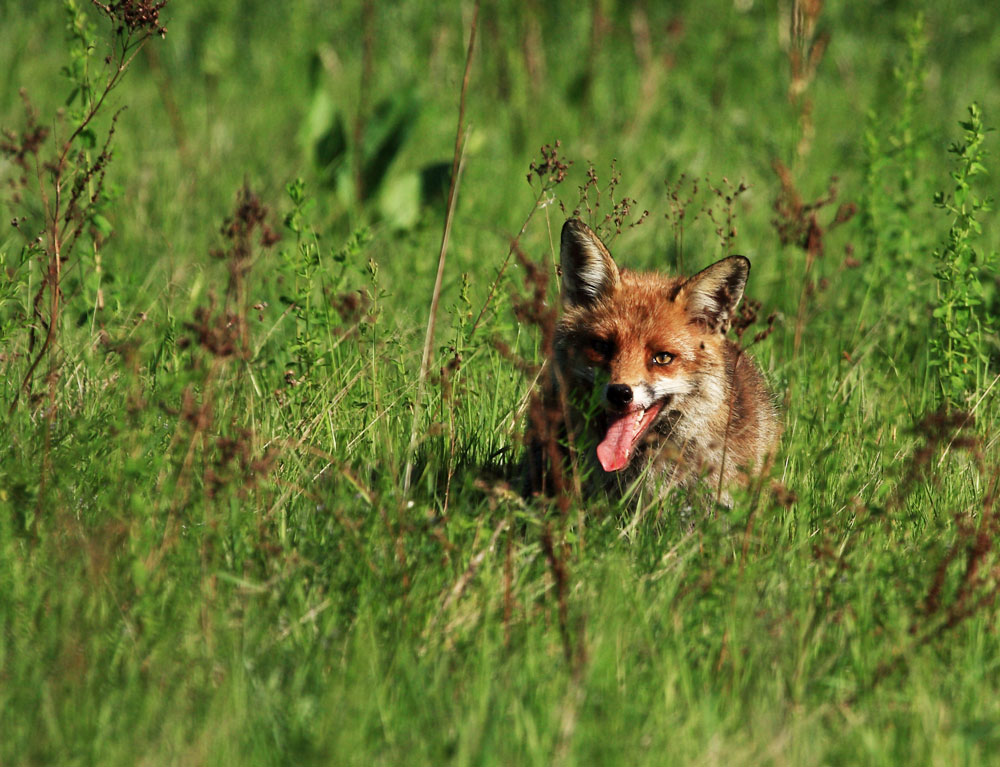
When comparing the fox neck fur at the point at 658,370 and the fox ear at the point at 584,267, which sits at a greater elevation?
the fox ear at the point at 584,267

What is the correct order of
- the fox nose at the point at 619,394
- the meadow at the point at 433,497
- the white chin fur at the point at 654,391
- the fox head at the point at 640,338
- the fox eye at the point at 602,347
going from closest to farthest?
the meadow at the point at 433,497
the fox nose at the point at 619,394
the white chin fur at the point at 654,391
the fox head at the point at 640,338
the fox eye at the point at 602,347

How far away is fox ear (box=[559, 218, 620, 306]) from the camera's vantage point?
14.2 feet

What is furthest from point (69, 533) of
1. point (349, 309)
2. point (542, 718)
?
point (542, 718)

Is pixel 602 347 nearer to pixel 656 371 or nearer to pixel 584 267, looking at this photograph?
pixel 656 371

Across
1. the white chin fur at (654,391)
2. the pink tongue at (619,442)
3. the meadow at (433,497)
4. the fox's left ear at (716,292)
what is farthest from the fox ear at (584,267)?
the pink tongue at (619,442)

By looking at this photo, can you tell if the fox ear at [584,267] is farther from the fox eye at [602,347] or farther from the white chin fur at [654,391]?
the white chin fur at [654,391]

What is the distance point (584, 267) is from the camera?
4559 mm

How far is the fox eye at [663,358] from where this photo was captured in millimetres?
4410

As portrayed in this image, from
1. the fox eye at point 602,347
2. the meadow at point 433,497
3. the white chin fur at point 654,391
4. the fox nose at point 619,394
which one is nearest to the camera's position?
the meadow at point 433,497

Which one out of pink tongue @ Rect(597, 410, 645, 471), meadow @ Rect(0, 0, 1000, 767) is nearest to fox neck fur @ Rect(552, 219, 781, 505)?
pink tongue @ Rect(597, 410, 645, 471)

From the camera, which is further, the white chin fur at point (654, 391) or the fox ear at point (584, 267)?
the fox ear at point (584, 267)

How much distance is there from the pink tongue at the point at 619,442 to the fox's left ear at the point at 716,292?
496mm

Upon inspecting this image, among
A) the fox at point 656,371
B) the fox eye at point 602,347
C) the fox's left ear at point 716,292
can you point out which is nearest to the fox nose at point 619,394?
the fox at point 656,371

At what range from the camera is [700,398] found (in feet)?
14.6
